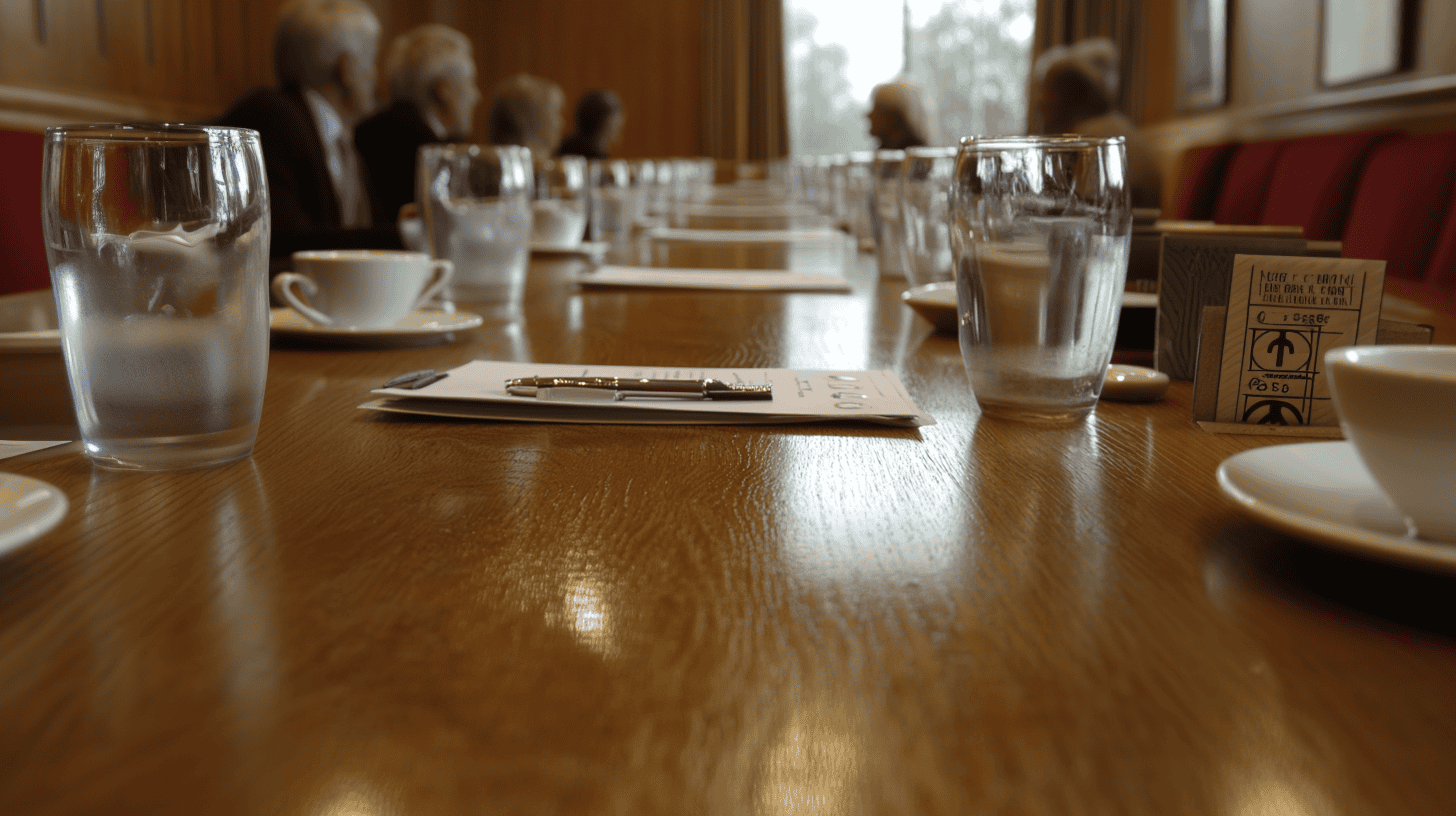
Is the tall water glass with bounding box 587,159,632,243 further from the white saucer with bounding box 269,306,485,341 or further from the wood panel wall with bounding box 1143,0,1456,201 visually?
the wood panel wall with bounding box 1143,0,1456,201

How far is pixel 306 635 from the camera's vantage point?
1.12ft

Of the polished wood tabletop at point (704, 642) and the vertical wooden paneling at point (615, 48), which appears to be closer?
the polished wood tabletop at point (704, 642)

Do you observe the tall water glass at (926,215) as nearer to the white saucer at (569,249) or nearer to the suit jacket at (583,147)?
the white saucer at (569,249)

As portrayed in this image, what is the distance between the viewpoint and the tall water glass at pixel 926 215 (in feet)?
4.32

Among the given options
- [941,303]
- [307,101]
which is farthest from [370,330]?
[307,101]

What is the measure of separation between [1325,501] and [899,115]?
4511 millimetres

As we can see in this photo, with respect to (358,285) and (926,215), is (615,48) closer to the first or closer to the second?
(926,215)

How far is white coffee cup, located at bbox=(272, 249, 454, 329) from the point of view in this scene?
959 millimetres

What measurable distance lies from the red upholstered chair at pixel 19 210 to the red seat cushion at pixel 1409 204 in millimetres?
2520

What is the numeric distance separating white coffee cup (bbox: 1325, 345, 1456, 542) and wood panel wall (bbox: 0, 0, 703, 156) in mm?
4007

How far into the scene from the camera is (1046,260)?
65cm

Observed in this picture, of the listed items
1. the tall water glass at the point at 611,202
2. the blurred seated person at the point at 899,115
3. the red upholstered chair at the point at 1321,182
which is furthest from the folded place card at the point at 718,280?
the blurred seated person at the point at 899,115

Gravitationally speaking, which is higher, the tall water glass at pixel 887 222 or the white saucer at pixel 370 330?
the tall water glass at pixel 887 222

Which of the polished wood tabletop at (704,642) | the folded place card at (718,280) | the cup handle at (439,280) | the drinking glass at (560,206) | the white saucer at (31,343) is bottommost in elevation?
the polished wood tabletop at (704,642)
